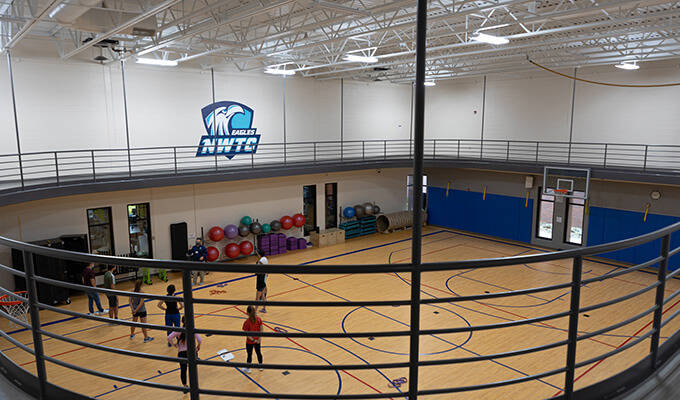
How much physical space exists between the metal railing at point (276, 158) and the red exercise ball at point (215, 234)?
2.36 meters

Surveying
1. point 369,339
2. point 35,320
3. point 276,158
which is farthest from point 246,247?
point 35,320

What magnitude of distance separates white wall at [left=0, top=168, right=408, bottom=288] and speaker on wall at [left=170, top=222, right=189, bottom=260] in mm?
204

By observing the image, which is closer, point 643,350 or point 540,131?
point 643,350

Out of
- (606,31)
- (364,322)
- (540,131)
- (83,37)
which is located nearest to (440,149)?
(540,131)

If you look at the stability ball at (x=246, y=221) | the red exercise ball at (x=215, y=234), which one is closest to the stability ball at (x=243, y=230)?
the stability ball at (x=246, y=221)

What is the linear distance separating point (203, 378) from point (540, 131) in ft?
59.8

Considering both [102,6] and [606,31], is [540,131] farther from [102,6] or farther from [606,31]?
[102,6]

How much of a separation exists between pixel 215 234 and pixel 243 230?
1.24 m

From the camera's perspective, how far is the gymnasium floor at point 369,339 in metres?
9.72

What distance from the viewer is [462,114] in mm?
24938

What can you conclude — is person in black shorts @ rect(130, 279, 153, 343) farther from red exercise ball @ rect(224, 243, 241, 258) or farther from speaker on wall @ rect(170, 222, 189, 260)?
red exercise ball @ rect(224, 243, 241, 258)

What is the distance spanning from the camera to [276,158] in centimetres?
2177

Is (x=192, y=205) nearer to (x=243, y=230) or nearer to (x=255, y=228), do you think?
(x=243, y=230)

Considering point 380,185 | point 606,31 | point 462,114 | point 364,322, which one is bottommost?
point 364,322
